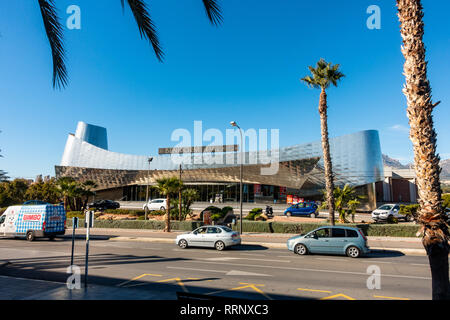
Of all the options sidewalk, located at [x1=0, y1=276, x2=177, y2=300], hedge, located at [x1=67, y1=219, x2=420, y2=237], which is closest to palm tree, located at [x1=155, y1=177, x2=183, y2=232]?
hedge, located at [x1=67, y1=219, x2=420, y2=237]

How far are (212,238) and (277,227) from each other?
9335mm

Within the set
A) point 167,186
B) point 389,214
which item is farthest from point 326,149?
point 167,186

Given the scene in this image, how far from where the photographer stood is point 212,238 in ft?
56.0

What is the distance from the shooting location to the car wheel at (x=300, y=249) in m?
15.0

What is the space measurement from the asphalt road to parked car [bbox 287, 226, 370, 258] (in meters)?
0.40

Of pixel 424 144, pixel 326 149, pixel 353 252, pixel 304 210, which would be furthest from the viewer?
pixel 304 210

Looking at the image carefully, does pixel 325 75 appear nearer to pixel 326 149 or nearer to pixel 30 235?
pixel 326 149

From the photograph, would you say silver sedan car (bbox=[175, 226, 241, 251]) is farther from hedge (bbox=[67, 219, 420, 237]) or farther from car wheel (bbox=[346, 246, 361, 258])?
hedge (bbox=[67, 219, 420, 237])

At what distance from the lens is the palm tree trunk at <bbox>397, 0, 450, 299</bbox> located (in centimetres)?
503

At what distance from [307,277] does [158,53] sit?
8672 millimetres

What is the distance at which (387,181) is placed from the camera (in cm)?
5994

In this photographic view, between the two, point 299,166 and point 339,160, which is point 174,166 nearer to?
point 299,166

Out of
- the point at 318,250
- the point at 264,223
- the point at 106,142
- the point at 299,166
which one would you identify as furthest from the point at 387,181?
the point at 106,142
